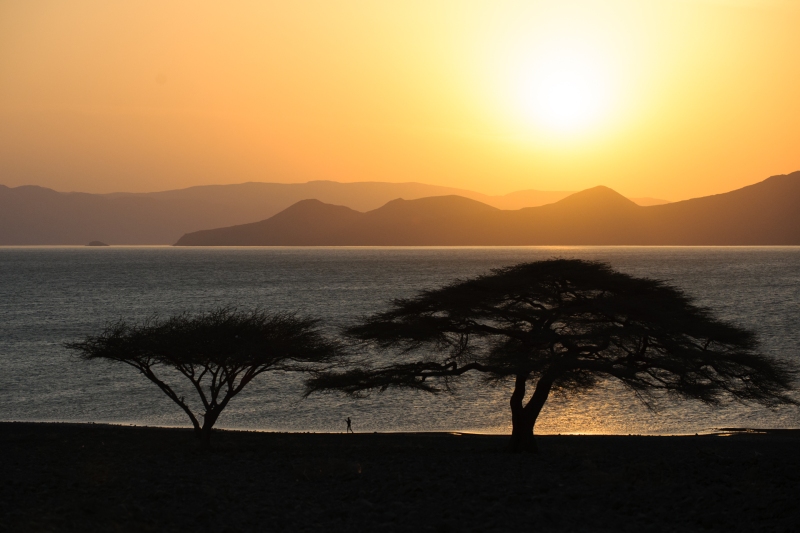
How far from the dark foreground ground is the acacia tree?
6.77 feet

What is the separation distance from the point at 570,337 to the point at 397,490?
29.9 ft

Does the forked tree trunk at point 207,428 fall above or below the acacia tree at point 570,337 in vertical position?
Answer: below

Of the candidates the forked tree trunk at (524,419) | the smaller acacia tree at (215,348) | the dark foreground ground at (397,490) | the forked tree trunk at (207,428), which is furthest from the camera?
the smaller acacia tree at (215,348)

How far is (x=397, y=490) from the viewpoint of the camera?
17062mm

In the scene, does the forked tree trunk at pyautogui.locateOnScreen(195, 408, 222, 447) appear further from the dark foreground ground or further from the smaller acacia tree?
the dark foreground ground

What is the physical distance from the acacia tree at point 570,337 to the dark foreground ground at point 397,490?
206 cm

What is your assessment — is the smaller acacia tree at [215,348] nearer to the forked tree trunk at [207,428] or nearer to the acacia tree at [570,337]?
the forked tree trunk at [207,428]

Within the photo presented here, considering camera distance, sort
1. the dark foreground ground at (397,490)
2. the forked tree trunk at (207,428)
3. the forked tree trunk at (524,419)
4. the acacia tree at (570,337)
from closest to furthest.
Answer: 1. the dark foreground ground at (397,490)
2. the acacia tree at (570,337)
3. the forked tree trunk at (524,419)
4. the forked tree trunk at (207,428)

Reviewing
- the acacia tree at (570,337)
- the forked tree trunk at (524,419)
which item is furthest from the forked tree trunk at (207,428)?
the forked tree trunk at (524,419)

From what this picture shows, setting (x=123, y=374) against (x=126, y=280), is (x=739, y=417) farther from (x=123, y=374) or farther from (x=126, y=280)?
(x=126, y=280)

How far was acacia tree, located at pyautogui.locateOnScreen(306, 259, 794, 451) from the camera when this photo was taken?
76.8ft

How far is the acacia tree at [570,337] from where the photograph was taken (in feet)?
76.8

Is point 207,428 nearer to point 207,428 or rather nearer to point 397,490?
point 207,428

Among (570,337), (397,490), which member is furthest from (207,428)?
(570,337)
